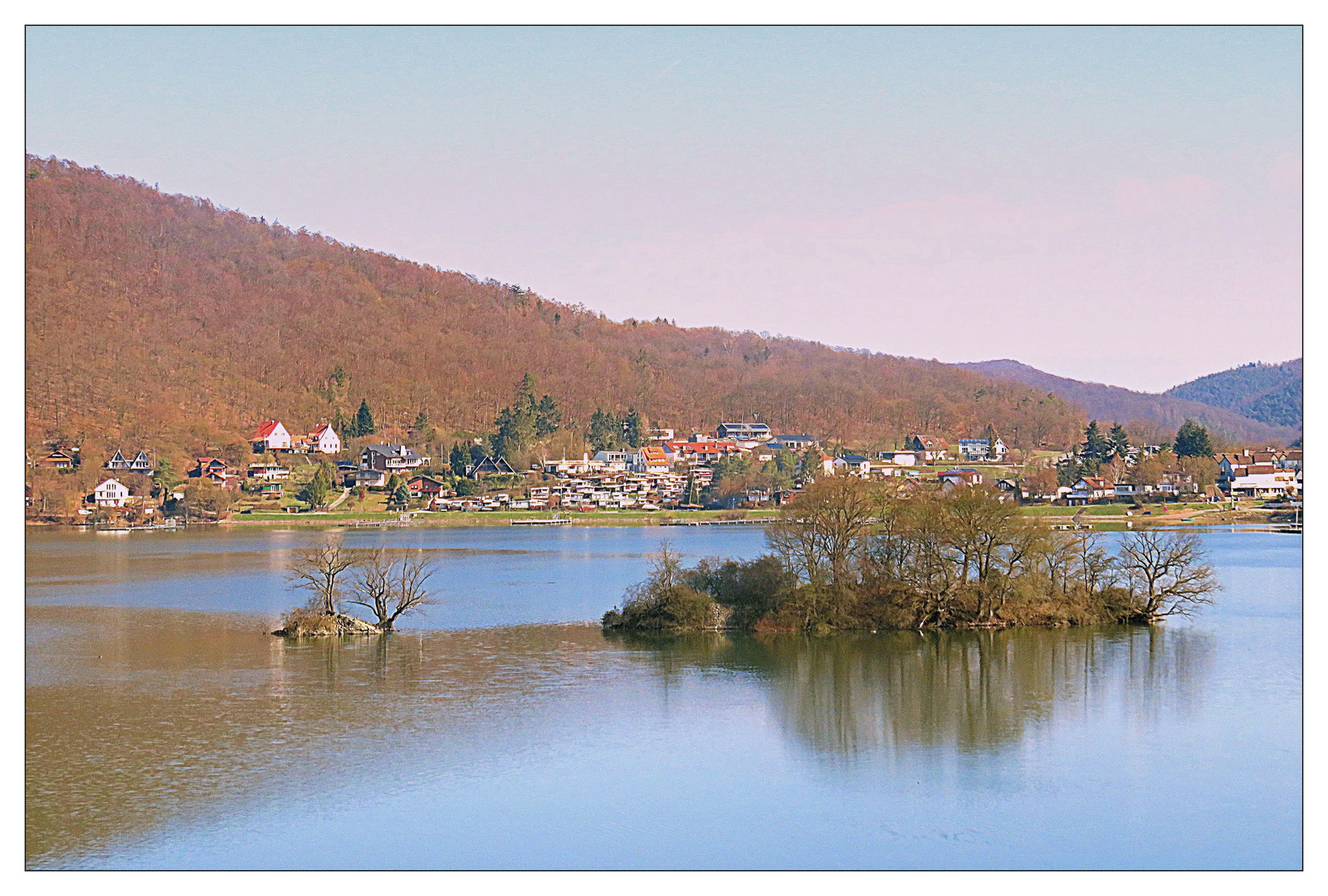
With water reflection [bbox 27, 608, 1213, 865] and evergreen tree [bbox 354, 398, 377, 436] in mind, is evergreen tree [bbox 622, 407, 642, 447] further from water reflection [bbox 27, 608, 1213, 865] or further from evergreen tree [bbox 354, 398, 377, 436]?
water reflection [bbox 27, 608, 1213, 865]

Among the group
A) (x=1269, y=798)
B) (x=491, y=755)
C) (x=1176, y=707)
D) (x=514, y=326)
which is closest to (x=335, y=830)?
(x=491, y=755)

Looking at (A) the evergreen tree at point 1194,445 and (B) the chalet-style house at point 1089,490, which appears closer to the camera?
(A) the evergreen tree at point 1194,445

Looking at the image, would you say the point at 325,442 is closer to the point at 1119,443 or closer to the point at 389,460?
the point at 389,460

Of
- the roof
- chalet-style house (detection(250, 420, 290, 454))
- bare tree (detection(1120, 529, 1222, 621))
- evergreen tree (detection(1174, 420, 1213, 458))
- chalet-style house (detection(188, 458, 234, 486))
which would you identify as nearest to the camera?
bare tree (detection(1120, 529, 1222, 621))

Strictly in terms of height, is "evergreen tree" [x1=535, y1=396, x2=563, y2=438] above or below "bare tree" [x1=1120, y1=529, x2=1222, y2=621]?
above

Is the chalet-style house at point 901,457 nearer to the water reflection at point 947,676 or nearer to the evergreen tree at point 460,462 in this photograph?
the evergreen tree at point 460,462

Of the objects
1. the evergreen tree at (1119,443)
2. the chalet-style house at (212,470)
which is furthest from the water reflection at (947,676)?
the chalet-style house at (212,470)

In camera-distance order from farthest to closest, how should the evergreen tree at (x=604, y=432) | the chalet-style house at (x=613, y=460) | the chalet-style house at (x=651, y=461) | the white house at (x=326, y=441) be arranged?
1. the evergreen tree at (x=604, y=432)
2. the white house at (x=326, y=441)
3. the chalet-style house at (x=651, y=461)
4. the chalet-style house at (x=613, y=460)

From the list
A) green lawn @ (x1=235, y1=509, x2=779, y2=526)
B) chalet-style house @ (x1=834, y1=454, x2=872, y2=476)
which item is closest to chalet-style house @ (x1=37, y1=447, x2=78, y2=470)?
green lawn @ (x1=235, y1=509, x2=779, y2=526)
